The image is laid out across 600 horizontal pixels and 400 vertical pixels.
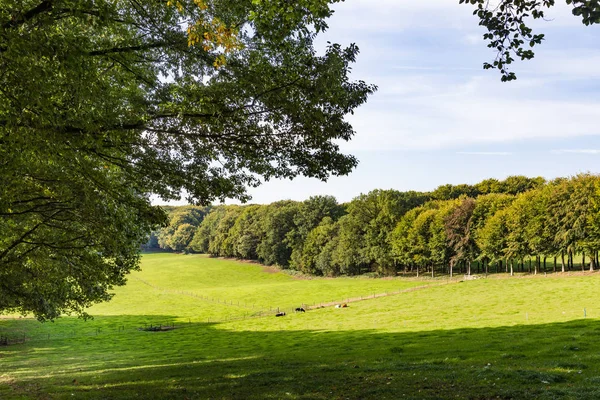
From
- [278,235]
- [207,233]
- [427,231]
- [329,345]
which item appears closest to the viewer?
[329,345]

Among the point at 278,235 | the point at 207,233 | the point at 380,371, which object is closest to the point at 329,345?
the point at 380,371

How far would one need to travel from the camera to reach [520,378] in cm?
1391

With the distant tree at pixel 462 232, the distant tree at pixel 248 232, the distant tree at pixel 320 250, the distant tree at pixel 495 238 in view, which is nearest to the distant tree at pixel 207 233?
the distant tree at pixel 248 232

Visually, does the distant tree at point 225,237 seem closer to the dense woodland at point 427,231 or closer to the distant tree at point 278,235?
the dense woodland at point 427,231

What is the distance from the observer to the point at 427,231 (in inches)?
3509

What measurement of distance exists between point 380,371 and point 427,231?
7458 centimetres

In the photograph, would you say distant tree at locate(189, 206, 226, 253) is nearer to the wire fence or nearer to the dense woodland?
the dense woodland

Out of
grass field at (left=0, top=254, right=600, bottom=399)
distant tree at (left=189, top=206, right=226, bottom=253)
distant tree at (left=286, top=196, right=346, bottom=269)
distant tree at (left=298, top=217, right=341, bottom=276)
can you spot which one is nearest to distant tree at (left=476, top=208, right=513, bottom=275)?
grass field at (left=0, top=254, right=600, bottom=399)

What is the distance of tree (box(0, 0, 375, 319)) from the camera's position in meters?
7.91

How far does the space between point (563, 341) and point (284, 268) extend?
10219 centimetres

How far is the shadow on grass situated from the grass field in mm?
81

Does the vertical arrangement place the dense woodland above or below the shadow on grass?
above

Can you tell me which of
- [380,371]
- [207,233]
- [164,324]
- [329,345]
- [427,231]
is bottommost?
[164,324]

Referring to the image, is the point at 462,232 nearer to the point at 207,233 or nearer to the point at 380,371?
the point at 380,371
